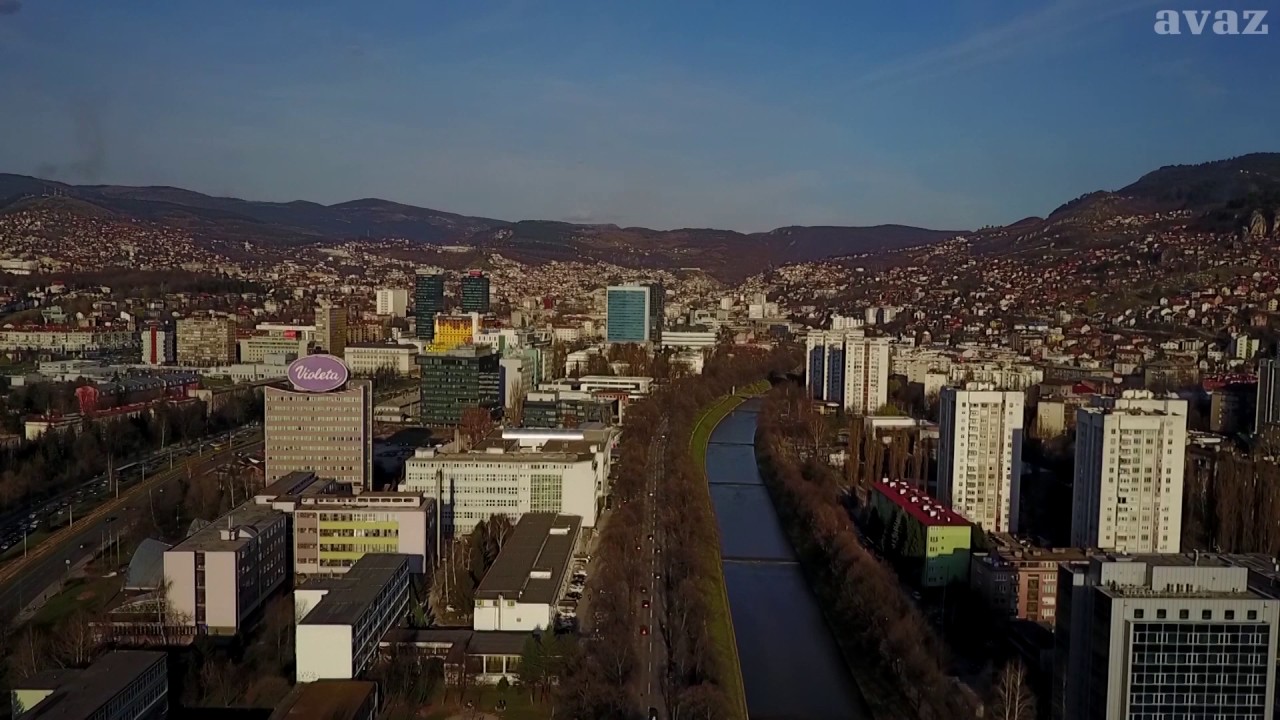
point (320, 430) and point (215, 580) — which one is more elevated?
point (320, 430)

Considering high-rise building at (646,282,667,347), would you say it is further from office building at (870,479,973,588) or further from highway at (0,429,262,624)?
office building at (870,479,973,588)

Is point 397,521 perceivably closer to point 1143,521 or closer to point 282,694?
point 282,694

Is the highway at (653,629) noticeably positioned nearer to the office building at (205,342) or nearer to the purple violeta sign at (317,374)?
the purple violeta sign at (317,374)

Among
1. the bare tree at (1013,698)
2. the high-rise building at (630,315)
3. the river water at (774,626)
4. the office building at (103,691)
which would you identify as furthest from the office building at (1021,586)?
the high-rise building at (630,315)

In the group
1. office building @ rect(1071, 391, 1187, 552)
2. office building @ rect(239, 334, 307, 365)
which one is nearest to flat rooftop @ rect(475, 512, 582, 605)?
office building @ rect(1071, 391, 1187, 552)

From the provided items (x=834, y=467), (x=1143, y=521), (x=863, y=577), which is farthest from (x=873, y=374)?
(x=863, y=577)

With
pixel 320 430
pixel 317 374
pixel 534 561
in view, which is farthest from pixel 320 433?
pixel 534 561

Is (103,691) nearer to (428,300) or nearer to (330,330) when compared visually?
(330,330)
